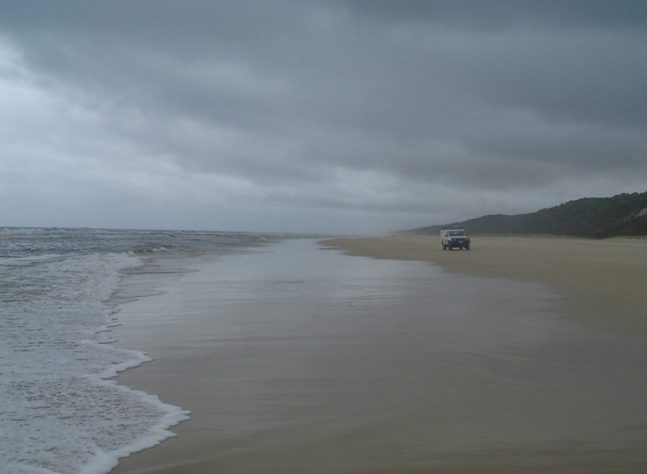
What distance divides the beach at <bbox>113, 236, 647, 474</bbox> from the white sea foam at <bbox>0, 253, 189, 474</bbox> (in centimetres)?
26

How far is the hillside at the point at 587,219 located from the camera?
82188 mm

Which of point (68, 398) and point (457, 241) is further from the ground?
point (457, 241)

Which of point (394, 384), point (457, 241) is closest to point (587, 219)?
point (457, 241)

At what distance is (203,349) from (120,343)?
153 centimetres

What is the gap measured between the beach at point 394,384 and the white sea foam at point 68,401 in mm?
264

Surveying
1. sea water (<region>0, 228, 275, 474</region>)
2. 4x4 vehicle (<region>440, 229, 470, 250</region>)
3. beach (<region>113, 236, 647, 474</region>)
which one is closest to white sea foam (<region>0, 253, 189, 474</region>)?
sea water (<region>0, 228, 275, 474</region>)

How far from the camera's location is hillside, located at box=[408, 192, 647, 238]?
270 feet

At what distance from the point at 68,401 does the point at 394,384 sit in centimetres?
339

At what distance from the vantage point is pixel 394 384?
6.46 meters

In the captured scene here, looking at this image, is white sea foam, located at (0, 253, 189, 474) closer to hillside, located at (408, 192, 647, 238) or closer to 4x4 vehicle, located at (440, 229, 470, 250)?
4x4 vehicle, located at (440, 229, 470, 250)

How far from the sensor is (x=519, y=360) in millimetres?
7539

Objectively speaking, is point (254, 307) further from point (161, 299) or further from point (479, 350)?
point (479, 350)

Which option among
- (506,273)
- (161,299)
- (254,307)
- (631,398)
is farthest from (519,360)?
(506,273)

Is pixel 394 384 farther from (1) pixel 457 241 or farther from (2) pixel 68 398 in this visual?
(1) pixel 457 241
